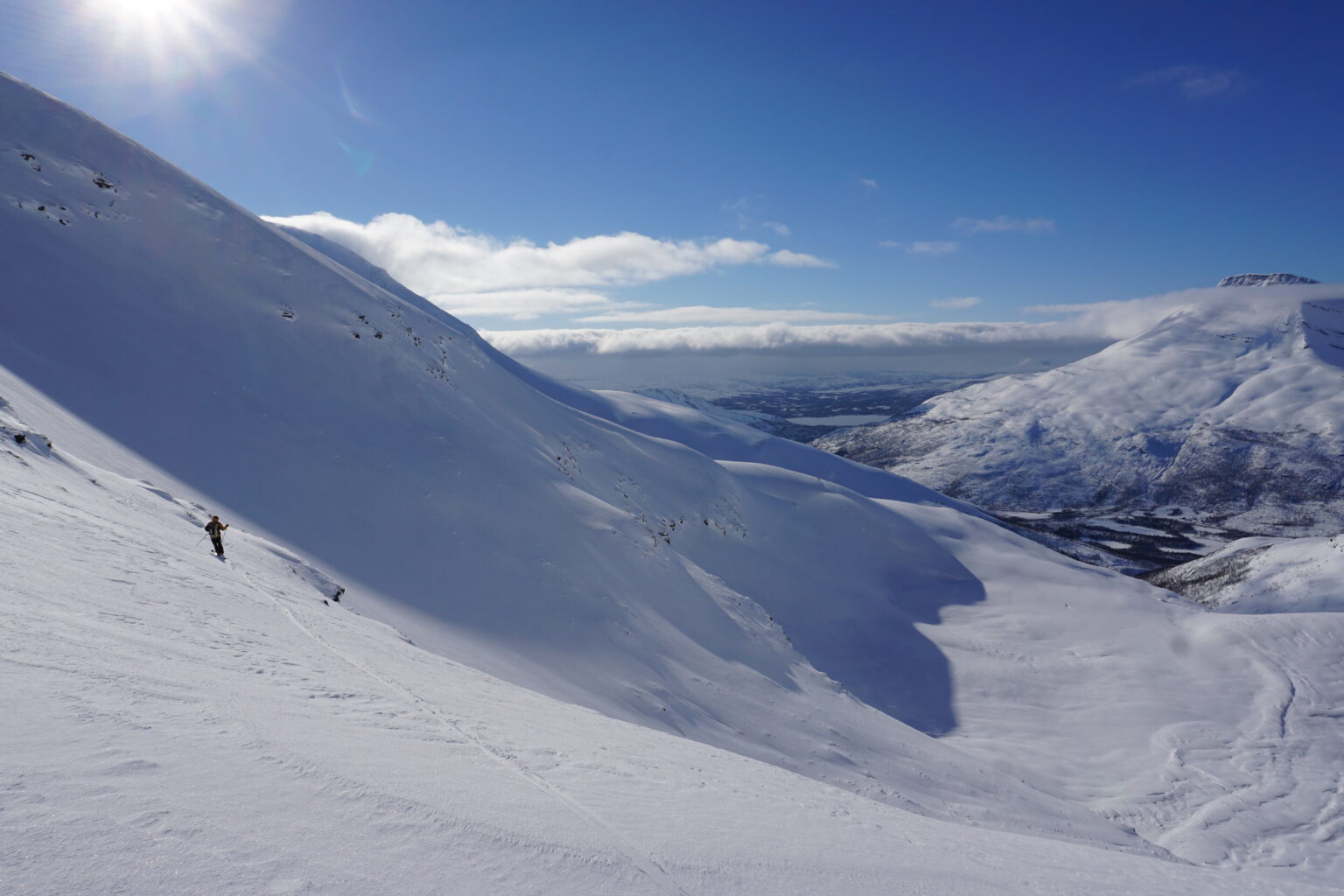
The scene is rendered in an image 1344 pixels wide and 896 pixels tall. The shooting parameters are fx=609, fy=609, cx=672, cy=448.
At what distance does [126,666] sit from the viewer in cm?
667

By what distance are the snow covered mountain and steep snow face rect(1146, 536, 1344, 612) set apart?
36.4 meters

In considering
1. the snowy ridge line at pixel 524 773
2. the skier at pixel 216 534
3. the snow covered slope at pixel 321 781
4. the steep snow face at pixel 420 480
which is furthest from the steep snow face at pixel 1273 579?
the skier at pixel 216 534

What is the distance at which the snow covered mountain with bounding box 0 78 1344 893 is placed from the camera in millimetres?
5406

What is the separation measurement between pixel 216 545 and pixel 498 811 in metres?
11.8

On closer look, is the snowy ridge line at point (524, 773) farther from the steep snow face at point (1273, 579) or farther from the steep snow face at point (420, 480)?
the steep snow face at point (1273, 579)

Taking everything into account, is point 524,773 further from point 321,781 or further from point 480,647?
point 480,647

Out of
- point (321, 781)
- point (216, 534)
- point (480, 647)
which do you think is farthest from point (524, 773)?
point (480, 647)

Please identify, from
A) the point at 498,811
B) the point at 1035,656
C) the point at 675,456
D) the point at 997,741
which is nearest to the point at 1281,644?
the point at 1035,656

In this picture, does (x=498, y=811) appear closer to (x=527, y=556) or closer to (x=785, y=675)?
(x=527, y=556)

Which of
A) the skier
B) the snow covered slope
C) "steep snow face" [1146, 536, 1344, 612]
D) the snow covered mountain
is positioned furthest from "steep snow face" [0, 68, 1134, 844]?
"steep snow face" [1146, 536, 1344, 612]

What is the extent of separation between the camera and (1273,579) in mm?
74500

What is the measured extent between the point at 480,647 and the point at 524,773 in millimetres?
11997

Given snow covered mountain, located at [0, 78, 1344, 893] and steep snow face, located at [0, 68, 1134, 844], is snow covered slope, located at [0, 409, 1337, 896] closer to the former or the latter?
snow covered mountain, located at [0, 78, 1344, 893]

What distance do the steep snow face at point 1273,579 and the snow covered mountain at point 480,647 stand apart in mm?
36415
